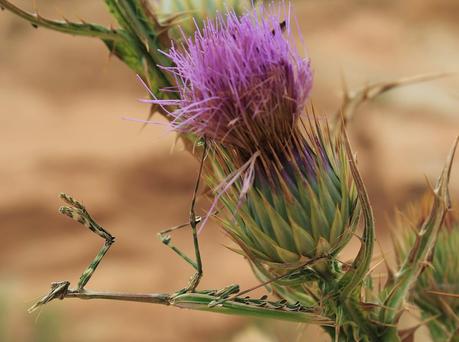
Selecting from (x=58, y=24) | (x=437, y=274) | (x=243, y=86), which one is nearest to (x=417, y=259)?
(x=243, y=86)

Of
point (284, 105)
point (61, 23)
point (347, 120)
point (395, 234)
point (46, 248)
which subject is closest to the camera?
point (284, 105)

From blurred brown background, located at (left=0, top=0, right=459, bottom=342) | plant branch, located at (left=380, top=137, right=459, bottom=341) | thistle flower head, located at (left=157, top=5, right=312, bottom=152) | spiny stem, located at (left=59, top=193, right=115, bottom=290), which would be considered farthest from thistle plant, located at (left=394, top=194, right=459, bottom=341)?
blurred brown background, located at (left=0, top=0, right=459, bottom=342)

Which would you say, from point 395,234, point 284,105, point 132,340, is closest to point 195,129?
point 284,105

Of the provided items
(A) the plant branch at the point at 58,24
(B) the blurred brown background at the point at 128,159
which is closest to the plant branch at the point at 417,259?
(A) the plant branch at the point at 58,24

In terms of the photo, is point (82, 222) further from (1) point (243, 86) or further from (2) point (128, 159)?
(2) point (128, 159)

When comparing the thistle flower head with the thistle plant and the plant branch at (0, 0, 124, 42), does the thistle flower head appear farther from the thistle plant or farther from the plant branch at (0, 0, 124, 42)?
the thistle plant

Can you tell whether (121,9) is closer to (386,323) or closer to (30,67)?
(386,323)

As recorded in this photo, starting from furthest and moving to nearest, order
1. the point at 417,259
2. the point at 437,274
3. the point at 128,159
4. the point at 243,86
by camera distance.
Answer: the point at 128,159
the point at 437,274
the point at 417,259
the point at 243,86
